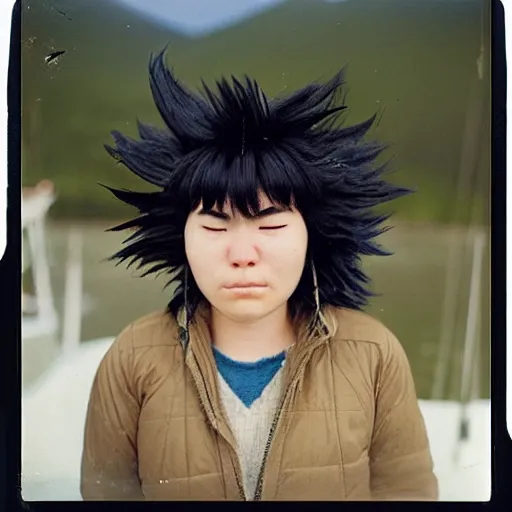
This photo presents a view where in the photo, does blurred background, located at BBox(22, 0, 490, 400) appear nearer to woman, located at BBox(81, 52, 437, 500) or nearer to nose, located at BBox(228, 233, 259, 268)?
woman, located at BBox(81, 52, 437, 500)

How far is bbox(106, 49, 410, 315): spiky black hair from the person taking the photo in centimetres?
306

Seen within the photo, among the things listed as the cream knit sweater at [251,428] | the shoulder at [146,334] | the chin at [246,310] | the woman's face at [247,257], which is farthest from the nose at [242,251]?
the cream knit sweater at [251,428]

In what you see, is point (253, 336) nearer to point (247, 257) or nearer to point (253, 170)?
point (247, 257)

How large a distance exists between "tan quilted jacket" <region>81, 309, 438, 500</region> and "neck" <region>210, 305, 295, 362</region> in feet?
0.14

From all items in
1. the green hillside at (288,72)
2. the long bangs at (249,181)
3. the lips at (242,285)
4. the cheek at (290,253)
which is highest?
the green hillside at (288,72)

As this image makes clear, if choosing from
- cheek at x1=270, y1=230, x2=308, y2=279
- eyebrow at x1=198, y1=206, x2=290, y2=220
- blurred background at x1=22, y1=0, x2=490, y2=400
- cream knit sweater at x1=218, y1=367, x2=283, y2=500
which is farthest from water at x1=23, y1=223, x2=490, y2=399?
cream knit sweater at x1=218, y1=367, x2=283, y2=500

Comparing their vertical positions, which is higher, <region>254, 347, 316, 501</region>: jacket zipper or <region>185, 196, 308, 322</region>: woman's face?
<region>185, 196, 308, 322</region>: woman's face

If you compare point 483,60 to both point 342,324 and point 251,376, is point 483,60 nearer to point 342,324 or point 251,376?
point 342,324

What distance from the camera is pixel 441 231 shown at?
3.08 metres

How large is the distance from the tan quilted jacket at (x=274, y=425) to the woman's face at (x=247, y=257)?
5.3 inches

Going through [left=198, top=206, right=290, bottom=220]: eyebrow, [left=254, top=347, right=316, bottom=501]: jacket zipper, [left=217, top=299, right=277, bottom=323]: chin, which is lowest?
[left=254, top=347, right=316, bottom=501]: jacket zipper

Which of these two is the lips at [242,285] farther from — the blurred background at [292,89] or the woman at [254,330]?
the blurred background at [292,89]

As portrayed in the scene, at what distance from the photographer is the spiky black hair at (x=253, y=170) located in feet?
10.0

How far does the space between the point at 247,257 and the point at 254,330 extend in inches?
10.1
